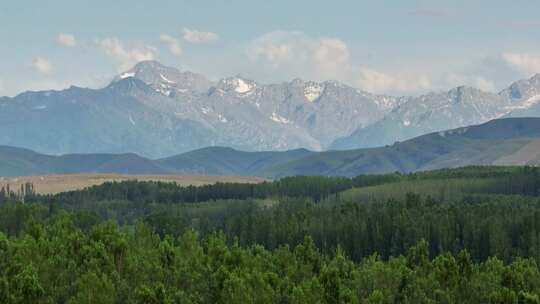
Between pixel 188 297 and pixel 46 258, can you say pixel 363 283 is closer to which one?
pixel 188 297

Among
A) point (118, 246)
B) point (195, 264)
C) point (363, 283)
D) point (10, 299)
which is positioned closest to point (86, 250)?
point (118, 246)

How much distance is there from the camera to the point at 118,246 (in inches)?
6122

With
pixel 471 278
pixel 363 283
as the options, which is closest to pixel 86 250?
pixel 363 283

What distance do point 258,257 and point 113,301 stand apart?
4184cm

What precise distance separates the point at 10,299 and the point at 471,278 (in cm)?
6727

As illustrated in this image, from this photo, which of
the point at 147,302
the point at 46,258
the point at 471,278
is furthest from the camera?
Result: the point at 46,258

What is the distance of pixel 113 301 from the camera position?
A: 122 metres

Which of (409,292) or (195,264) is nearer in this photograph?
(409,292)

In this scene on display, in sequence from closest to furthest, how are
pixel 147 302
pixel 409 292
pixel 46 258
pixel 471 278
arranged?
pixel 147 302, pixel 409 292, pixel 471 278, pixel 46 258

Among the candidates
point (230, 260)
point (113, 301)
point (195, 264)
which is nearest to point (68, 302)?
point (113, 301)

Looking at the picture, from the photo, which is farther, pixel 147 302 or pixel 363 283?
pixel 363 283

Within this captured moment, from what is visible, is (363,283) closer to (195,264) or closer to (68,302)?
(195,264)

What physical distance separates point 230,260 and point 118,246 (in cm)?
1877

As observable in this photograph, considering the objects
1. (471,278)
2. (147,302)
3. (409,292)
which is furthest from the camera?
(471,278)
